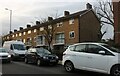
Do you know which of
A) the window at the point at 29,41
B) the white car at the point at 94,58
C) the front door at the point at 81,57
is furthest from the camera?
the window at the point at 29,41

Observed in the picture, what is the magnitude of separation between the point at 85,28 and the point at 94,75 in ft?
116

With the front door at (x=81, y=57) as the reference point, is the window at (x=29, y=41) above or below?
above

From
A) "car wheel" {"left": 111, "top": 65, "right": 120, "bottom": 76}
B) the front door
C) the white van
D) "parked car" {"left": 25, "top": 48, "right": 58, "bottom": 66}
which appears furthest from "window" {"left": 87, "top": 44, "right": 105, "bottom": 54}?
the white van

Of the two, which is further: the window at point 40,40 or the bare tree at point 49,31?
the window at point 40,40

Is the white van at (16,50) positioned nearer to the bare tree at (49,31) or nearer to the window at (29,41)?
the bare tree at (49,31)

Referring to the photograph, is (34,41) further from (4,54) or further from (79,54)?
(79,54)

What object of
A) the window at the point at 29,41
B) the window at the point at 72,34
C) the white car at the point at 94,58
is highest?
the window at the point at 72,34

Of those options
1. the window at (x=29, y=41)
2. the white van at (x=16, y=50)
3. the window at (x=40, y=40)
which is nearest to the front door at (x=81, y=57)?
the white van at (x=16, y=50)

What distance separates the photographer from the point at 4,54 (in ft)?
64.6

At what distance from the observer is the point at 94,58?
11.6 m

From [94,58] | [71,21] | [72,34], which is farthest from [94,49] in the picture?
[71,21]

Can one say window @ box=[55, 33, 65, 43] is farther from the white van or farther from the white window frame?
the white van

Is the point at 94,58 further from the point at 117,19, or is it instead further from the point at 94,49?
the point at 117,19

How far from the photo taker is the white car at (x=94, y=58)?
10.9 m
